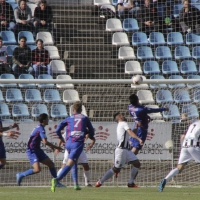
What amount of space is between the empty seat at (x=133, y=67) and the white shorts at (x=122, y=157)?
20.7 feet

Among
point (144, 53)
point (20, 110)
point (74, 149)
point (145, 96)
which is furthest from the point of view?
point (144, 53)

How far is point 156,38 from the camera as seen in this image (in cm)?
2225

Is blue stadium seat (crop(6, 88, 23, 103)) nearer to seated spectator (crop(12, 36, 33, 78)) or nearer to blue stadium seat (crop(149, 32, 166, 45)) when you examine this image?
seated spectator (crop(12, 36, 33, 78))

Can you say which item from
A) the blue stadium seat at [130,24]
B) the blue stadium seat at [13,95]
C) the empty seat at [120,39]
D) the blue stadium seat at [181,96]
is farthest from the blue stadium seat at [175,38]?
the blue stadium seat at [13,95]

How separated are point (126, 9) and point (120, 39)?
111cm

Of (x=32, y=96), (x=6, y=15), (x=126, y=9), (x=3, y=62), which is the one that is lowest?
(x=32, y=96)

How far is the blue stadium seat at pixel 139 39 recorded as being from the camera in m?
22.1

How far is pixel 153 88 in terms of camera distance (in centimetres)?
1773

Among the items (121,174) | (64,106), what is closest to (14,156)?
(64,106)

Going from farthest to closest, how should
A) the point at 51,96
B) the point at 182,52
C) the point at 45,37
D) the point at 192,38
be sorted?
the point at 192,38, the point at 182,52, the point at 45,37, the point at 51,96

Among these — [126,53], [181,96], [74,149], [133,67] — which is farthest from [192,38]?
[74,149]

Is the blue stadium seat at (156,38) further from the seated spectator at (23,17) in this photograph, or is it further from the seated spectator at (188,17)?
the seated spectator at (23,17)

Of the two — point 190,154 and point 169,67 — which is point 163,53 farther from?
point 190,154

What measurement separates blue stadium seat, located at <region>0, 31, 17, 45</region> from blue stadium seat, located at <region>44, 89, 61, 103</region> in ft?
13.5
